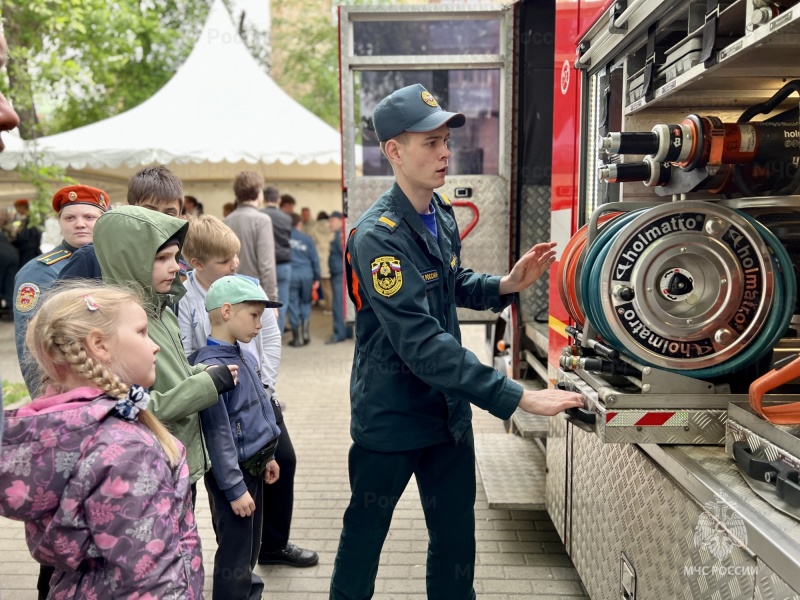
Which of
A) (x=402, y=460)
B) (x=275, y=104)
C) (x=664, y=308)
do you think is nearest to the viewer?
(x=664, y=308)

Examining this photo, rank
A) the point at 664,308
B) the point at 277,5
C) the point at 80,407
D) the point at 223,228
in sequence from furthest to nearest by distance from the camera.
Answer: the point at 277,5, the point at 223,228, the point at 664,308, the point at 80,407

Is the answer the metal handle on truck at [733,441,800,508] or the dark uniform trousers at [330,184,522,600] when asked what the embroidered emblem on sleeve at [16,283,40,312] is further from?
the metal handle on truck at [733,441,800,508]

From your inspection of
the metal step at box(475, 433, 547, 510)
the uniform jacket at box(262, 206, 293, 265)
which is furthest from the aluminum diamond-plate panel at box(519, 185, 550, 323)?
the uniform jacket at box(262, 206, 293, 265)

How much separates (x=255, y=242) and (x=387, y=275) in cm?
443

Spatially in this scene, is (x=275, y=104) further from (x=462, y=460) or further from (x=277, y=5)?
(x=277, y=5)

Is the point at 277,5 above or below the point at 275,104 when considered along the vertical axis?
above

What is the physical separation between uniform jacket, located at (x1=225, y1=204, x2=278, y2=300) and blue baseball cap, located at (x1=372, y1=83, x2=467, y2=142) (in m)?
4.16

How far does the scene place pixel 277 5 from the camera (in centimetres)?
2262

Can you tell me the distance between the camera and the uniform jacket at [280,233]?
27.9 feet

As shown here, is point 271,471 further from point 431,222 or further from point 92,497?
point 92,497

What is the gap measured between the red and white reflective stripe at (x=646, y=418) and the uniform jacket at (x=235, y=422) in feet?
4.58

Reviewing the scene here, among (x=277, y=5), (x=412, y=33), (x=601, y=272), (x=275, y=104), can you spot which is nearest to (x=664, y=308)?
(x=601, y=272)

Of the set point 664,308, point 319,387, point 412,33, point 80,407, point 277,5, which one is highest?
point 277,5

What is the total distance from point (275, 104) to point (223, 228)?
8.68 meters
